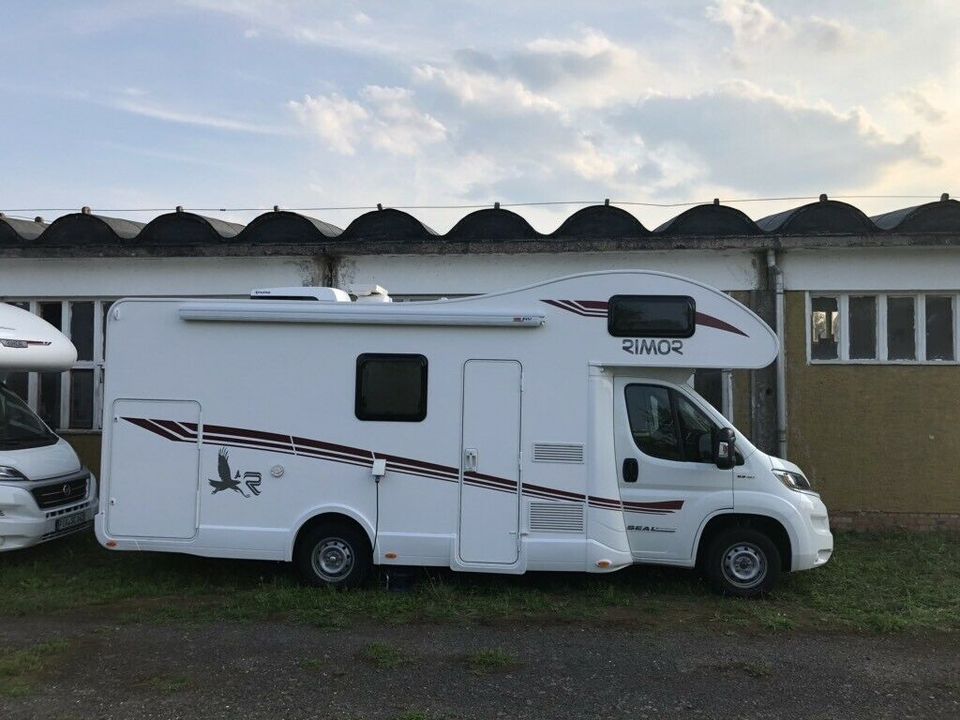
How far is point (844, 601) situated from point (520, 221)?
5949 mm

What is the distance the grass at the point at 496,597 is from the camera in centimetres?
661

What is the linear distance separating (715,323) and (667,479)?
1.45 metres

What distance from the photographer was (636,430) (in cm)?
729

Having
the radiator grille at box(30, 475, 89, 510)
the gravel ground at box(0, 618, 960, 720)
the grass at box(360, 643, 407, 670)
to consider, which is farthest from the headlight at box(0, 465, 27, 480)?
the grass at box(360, 643, 407, 670)

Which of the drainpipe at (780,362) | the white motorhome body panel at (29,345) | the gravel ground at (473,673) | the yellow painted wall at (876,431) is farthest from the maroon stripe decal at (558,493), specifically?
the white motorhome body panel at (29,345)

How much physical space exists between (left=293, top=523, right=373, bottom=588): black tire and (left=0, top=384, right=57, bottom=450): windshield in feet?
11.4

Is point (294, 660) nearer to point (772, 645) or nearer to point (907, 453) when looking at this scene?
point (772, 645)

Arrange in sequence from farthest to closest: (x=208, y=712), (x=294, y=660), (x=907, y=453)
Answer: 1. (x=907, y=453)
2. (x=294, y=660)
3. (x=208, y=712)

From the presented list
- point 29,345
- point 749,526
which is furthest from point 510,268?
point 29,345

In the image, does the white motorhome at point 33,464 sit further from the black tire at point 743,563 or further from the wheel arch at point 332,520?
the black tire at point 743,563

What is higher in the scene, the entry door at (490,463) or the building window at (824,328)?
the building window at (824,328)

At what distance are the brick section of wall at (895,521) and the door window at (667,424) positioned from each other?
4117 mm

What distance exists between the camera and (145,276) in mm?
11156

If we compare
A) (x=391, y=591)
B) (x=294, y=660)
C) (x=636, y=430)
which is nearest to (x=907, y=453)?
(x=636, y=430)
